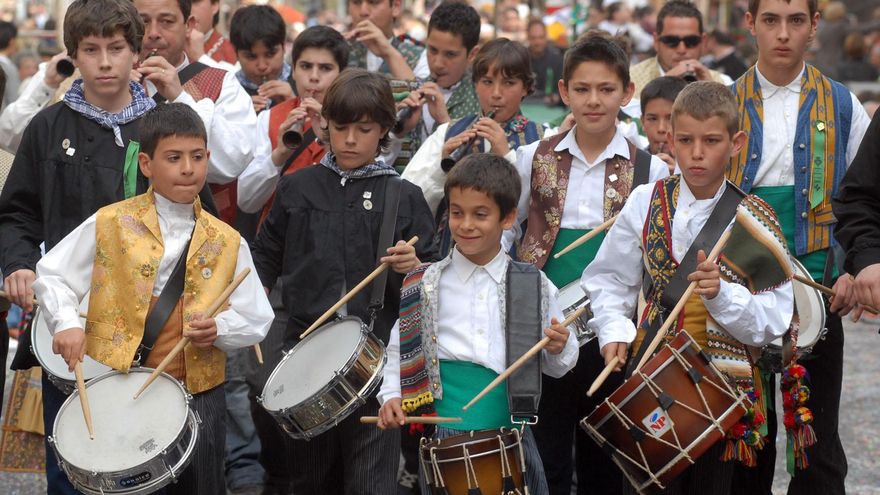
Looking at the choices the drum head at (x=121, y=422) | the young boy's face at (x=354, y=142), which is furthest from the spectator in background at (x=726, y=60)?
the drum head at (x=121, y=422)

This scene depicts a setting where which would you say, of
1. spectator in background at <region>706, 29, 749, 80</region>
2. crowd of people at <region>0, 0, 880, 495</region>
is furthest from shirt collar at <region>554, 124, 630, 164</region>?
spectator in background at <region>706, 29, 749, 80</region>

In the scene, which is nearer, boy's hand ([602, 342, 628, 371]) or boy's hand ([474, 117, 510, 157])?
boy's hand ([602, 342, 628, 371])

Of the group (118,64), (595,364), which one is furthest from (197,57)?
(595,364)

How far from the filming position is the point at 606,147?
554 cm

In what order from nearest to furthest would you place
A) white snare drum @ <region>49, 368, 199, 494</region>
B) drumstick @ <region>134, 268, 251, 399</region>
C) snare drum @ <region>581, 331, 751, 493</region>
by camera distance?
white snare drum @ <region>49, 368, 199, 494</region> → snare drum @ <region>581, 331, 751, 493</region> → drumstick @ <region>134, 268, 251, 399</region>

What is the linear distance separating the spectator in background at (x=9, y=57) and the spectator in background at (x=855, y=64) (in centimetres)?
996

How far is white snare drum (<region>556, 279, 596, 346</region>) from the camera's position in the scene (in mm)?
5086

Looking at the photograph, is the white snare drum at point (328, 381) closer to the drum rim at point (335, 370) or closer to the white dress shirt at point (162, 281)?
the drum rim at point (335, 370)

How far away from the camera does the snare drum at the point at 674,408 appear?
439cm

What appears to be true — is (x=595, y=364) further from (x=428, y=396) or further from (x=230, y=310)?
(x=230, y=310)

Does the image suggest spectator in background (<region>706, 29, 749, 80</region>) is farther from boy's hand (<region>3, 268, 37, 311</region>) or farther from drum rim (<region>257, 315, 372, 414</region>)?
boy's hand (<region>3, 268, 37, 311</region>)

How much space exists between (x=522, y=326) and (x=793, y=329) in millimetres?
978

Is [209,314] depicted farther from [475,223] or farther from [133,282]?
[475,223]

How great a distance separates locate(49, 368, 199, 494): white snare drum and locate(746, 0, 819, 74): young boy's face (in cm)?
268
